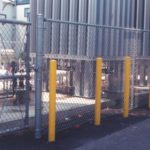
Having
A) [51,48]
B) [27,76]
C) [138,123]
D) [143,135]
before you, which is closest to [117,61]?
[51,48]

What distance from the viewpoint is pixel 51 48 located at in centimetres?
984

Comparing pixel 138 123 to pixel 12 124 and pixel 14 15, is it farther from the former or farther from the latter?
pixel 14 15

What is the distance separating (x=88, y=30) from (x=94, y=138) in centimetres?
340

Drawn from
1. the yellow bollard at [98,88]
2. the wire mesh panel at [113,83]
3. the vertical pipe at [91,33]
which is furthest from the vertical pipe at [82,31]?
the yellow bollard at [98,88]

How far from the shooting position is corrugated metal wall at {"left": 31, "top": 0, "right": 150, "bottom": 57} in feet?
30.5

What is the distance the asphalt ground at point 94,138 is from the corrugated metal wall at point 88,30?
2181 mm

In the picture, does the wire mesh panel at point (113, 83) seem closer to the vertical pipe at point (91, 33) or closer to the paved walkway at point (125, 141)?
the vertical pipe at point (91, 33)

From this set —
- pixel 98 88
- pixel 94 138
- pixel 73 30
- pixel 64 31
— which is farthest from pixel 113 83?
pixel 94 138

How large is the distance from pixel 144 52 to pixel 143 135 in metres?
4.58

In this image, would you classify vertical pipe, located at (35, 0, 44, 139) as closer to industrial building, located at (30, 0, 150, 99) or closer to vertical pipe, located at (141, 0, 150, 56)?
industrial building, located at (30, 0, 150, 99)

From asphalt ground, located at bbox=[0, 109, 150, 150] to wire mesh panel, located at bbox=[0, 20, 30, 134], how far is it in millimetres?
237

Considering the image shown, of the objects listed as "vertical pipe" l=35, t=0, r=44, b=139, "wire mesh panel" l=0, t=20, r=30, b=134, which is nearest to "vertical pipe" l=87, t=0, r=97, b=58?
"wire mesh panel" l=0, t=20, r=30, b=134

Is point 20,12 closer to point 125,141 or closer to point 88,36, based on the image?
point 88,36

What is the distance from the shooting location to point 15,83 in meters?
6.41
